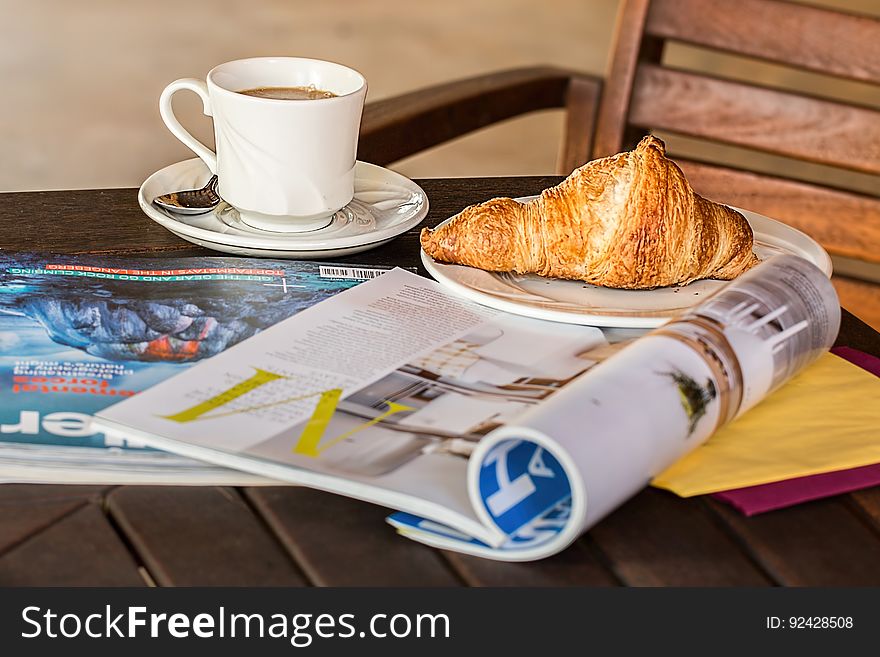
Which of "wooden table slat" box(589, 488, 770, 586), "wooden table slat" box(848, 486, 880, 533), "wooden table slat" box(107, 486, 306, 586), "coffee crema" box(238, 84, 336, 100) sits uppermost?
"coffee crema" box(238, 84, 336, 100)

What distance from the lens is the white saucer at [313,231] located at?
30.0 inches

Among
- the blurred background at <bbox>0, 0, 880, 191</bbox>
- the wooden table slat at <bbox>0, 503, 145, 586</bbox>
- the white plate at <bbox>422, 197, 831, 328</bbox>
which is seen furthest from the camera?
the blurred background at <bbox>0, 0, 880, 191</bbox>

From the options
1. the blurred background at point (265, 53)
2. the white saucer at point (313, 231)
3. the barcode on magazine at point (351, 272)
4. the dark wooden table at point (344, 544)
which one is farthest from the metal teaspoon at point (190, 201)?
the blurred background at point (265, 53)

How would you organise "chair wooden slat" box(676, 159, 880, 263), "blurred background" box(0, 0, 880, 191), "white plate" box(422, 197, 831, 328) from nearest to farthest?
"white plate" box(422, 197, 831, 328)
"chair wooden slat" box(676, 159, 880, 263)
"blurred background" box(0, 0, 880, 191)

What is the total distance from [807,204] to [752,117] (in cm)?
14

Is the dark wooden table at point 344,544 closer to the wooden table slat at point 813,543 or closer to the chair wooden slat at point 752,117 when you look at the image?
the wooden table slat at point 813,543

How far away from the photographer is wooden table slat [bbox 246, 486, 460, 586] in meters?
0.46

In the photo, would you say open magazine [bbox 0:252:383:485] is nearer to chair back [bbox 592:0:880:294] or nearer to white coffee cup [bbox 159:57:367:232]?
white coffee cup [bbox 159:57:367:232]

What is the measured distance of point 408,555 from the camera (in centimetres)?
47

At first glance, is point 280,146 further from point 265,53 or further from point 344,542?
point 265,53

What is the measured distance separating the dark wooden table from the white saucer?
0.95 feet

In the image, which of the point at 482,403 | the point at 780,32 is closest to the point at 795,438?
the point at 482,403

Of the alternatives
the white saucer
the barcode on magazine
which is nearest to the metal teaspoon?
the white saucer

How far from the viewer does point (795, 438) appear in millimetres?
564
